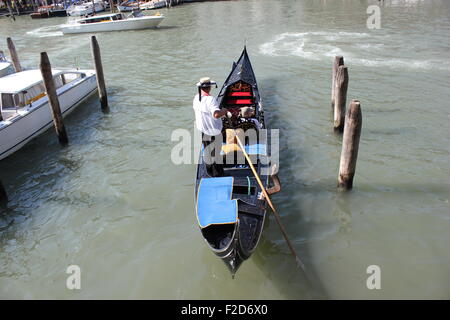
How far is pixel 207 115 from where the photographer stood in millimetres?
5574

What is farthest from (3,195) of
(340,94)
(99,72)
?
(340,94)

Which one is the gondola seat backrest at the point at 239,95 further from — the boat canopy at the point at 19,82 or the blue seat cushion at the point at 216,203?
the boat canopy at the point at 19,82

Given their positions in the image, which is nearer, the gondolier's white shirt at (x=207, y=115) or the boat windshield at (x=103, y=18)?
the gondolier's white shirt at (x=207, y=115)

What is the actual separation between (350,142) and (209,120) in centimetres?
242

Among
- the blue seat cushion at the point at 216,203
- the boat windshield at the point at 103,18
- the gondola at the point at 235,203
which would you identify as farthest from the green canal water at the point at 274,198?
the boat windshield at the point at 103,18

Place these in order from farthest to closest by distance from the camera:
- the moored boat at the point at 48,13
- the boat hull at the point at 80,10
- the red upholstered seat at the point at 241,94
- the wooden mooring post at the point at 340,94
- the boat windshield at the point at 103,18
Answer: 1. the moored boat at the point at 48,13
2. the boat hull at the point at 80,10
3. the boat windshield at the point at 103,18
4. the red upholstered seat at the point at 241,94
5. the wooden mooring post at the point at 340,94

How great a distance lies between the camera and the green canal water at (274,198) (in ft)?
16.0

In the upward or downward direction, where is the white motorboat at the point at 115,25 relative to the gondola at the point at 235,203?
upward

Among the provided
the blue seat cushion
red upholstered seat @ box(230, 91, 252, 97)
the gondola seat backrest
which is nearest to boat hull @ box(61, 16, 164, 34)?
the gondola seat backrest

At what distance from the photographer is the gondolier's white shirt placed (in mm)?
5434

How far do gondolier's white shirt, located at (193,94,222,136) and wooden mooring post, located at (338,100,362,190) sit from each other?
2164 millimetres

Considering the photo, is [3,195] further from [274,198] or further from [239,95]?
[239,95]

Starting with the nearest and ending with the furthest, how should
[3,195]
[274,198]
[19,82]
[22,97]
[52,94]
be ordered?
[274,198] < [3,195] < [52,94] < [22,97] < [19,82]

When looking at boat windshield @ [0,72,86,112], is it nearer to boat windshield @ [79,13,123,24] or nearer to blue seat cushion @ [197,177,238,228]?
blue seat cushion @ [197,177,238,228]
